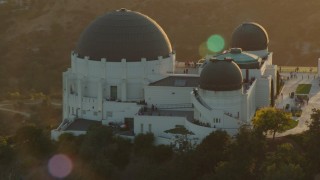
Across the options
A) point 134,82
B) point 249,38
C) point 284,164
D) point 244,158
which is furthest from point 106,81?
point 284,164

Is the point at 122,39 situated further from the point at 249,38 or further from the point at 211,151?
the point at 211,151

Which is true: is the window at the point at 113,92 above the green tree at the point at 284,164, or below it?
above

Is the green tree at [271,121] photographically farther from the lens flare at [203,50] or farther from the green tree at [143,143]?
the lens flare at [203,50]

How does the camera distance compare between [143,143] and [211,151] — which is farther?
[143,143]

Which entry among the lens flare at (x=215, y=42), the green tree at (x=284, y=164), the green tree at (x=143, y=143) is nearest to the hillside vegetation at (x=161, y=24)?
the lens flare at (x=215, y=42)

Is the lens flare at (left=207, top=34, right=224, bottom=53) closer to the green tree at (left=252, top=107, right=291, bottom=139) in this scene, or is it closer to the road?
the road

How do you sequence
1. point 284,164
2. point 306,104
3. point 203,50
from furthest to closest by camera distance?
point 203,50, point 306,104, point 284,164
